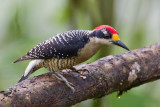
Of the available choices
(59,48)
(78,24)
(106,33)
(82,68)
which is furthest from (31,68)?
(78,24)

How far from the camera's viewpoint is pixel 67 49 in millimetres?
2934

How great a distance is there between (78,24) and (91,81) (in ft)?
3.35

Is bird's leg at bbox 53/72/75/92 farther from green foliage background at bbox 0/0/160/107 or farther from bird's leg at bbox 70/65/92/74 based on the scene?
green foliage background at bbox 0/0/160/107

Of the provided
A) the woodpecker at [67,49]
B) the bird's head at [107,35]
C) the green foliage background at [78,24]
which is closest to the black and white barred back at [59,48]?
the woodpecker at [67,49]

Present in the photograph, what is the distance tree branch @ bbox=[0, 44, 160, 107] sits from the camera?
2400 millimetres

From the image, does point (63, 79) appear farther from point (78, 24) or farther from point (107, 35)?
point (78, 24)

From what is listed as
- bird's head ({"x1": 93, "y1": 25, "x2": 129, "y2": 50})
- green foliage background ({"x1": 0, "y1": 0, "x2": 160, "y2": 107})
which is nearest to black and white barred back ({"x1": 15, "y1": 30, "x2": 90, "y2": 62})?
bird's head ({"x1": 93, "y1": 25, "x2": 129, "y2": 50})

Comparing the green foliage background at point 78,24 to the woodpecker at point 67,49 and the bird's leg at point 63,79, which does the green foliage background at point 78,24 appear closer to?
the woodpecker at point 67,49

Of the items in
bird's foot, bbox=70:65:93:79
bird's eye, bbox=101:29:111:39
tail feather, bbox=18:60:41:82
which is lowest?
bird's foot, bbox=70:65:93:79

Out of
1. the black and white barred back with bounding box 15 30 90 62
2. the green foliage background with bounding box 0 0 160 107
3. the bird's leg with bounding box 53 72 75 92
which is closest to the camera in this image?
the bird's leg with bounding box 53 72 75 92

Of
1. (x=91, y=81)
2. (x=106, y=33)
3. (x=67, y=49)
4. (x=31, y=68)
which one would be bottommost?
(x=91, y=81)

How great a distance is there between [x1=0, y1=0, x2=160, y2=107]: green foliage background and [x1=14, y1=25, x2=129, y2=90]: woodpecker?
1.52 ft

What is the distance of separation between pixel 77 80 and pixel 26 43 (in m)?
1.20

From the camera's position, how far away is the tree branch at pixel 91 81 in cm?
240
